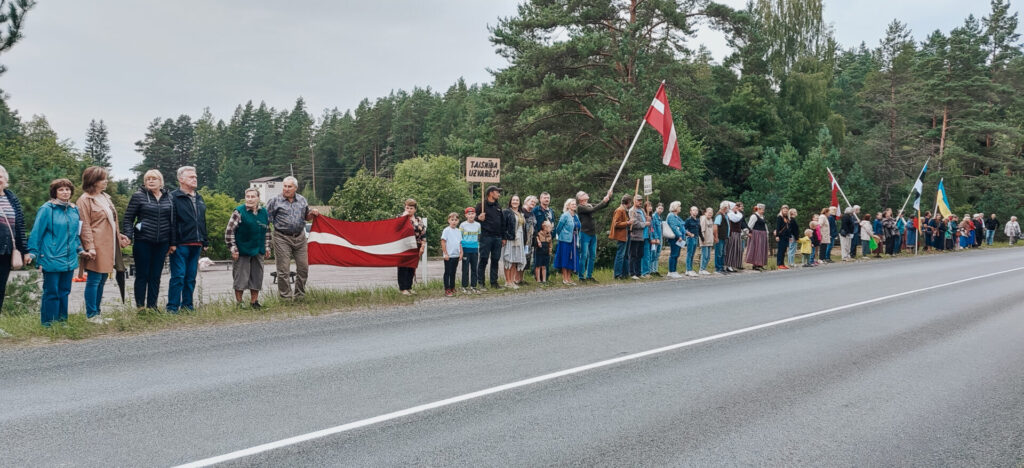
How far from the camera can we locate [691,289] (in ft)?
47.9

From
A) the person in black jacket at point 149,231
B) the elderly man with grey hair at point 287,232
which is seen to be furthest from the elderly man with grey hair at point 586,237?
the person in black jacket at point 149,231

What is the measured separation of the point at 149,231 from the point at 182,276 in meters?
0.82

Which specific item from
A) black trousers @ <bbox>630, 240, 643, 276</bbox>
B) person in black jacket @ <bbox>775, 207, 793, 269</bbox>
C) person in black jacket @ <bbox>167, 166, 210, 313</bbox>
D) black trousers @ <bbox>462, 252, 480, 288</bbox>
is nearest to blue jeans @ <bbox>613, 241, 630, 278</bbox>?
black trousers @ <bbox>630, 240, 643, 276</bbox>

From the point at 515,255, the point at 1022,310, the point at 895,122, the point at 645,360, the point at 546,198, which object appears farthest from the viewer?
the point at 895,122

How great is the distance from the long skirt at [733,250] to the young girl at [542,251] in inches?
284

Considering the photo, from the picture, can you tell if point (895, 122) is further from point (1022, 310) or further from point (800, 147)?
point (1022, 310)

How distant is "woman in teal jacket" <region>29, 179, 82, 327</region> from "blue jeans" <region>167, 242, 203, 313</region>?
129 cm

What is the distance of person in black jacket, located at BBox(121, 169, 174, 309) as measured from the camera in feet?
31.6

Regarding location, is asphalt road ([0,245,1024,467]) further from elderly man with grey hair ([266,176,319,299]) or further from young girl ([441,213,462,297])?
young girl ([441,213,462,297])

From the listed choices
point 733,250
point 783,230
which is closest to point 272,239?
point 733,250

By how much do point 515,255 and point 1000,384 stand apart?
923 centimetres

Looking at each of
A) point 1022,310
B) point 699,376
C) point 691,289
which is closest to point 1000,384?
point 699,376

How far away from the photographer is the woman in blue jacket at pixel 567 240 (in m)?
15.5

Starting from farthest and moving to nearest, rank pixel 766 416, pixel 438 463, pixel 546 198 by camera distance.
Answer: pixel 546 198 < pixel 766 416 < pixel 438 463
